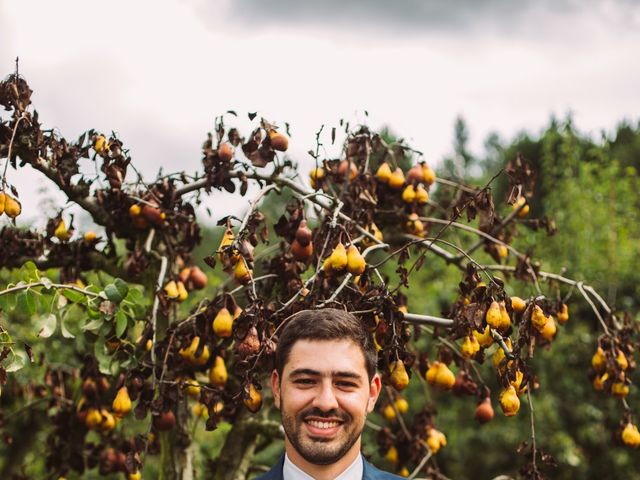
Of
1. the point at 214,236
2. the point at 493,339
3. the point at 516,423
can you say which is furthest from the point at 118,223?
the point at 214,236

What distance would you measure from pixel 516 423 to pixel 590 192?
2.69m

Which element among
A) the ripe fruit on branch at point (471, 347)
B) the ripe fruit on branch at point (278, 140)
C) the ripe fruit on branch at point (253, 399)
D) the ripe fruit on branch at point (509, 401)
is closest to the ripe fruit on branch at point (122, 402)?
the ripe fruit on branch at point (253, 399)

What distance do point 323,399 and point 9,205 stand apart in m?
1.28

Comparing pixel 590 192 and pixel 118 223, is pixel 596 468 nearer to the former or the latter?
pixel 590 192

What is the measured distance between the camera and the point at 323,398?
1763 mm

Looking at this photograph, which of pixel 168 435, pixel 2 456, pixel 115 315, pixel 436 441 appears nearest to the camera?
pixel 115 315

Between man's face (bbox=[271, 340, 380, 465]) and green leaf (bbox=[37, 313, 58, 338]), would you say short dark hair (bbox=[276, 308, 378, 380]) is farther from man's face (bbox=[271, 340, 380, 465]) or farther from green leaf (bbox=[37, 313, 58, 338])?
green leaf (bbox=[37, 313, 58, 338])

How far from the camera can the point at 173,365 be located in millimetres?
2574

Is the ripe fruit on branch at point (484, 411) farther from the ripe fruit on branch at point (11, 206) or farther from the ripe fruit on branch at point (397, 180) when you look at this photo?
the ripe fruit on branch at point (11, 206)

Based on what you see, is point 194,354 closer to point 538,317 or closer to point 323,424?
point 323,424

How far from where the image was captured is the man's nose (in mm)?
1752

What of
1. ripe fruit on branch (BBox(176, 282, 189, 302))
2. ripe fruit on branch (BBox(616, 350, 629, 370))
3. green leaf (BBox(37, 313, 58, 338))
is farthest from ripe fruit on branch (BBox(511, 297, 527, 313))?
green leaf (BBox(37, 313, 58, 338))

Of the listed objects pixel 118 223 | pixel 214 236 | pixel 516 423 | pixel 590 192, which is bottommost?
pixel 516 423

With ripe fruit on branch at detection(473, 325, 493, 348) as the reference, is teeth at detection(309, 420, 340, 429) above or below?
below
